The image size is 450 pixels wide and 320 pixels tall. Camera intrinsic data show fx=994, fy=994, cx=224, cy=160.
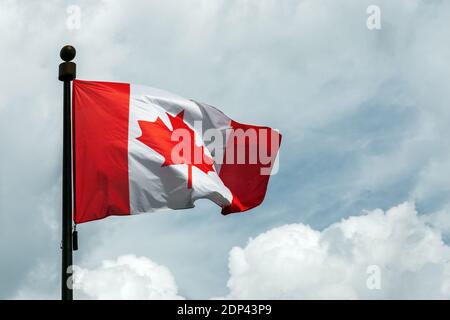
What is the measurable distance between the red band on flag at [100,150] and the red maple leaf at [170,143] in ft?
1.84

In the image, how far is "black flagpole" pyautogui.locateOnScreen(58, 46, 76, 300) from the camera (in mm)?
19663

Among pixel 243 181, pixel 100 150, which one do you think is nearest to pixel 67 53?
pixel 100 150

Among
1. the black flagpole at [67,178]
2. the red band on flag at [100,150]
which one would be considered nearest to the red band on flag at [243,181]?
the red band on flag at [100,150]

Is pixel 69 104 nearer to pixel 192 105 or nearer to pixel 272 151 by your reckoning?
pixel 192 105

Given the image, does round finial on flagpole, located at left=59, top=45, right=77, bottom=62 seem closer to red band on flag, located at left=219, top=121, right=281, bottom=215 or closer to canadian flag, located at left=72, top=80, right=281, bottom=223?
canadian flag, located at left=72, top=80, right=281, bottom=223

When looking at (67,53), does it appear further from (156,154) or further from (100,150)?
(156,154)

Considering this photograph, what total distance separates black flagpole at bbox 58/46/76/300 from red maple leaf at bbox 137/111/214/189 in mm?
2194

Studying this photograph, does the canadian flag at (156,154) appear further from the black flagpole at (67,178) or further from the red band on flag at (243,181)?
the black flagpole at (67,178)

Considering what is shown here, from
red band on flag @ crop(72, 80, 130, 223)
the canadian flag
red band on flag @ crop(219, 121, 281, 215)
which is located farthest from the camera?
red band on flag @ crop(219, 121, 281, 215)

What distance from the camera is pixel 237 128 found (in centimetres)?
2538

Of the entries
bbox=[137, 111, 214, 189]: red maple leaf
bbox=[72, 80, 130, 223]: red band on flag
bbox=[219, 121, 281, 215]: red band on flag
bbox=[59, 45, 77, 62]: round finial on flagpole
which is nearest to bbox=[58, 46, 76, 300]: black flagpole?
bbox=[59, 45, 77, 62]: round finial on flagpole

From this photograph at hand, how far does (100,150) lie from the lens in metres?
22.0
